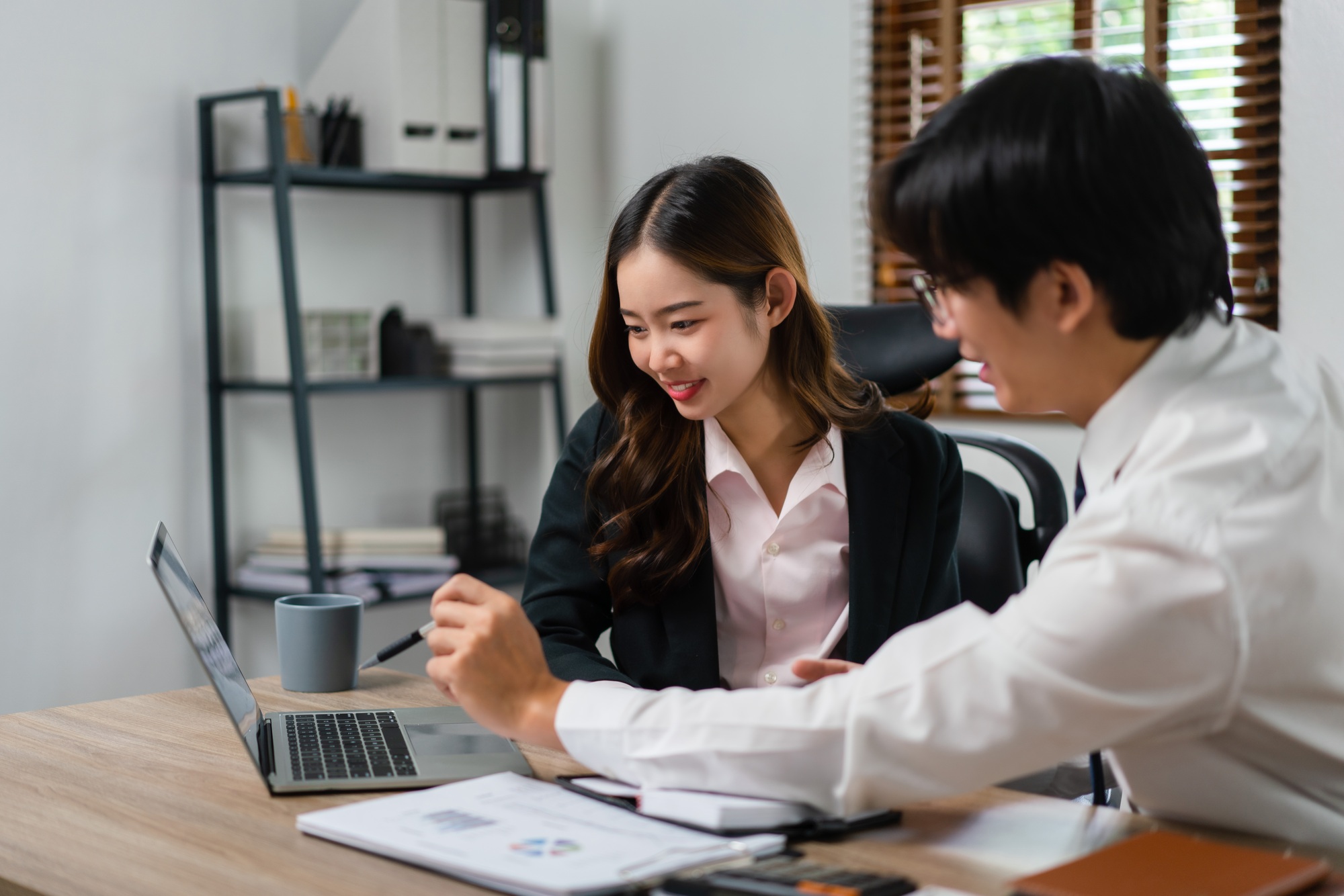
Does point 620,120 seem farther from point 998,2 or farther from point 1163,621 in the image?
point 1163,621

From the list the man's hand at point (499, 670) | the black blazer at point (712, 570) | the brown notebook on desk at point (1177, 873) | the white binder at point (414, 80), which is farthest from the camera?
the white binder at point (414, 80)

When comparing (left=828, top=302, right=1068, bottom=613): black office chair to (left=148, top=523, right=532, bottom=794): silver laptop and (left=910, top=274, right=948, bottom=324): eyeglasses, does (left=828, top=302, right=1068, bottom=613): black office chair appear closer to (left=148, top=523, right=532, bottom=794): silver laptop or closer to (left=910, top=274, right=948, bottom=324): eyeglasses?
(left=910, top=274, right=948, bottom=324): eyeglasses

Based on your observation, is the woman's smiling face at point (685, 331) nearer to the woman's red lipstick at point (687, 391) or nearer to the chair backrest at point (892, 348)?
the woman's red lipstick at point (687, 391)

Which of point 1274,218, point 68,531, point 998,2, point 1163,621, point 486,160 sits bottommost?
point 68,531

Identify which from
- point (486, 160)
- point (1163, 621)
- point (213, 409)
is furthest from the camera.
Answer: point (486, 160)

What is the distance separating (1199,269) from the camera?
91cm

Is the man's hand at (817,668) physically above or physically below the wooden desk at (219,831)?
above

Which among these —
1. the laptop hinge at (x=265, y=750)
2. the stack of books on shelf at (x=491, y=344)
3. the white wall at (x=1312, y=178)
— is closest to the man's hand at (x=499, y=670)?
the laptop hinge at (x=265, y=750)

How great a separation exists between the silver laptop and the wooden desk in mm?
22

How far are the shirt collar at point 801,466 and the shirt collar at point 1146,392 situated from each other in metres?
0.59

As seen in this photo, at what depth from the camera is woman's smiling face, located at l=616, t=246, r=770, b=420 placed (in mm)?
1485

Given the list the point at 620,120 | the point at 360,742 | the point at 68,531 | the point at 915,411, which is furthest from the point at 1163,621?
the point at 620,120

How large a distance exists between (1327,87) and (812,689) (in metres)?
2.13

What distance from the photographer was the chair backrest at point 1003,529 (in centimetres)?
170
